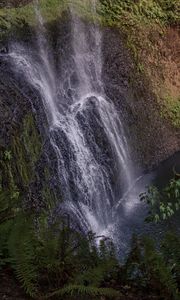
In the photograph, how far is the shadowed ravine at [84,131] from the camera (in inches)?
446

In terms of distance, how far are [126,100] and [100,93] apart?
954 mm

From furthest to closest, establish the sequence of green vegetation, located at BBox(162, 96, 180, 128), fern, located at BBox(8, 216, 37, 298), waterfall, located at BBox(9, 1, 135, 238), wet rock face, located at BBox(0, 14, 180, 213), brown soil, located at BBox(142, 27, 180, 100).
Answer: brown soil, located at BBox(142, 27, 180, 100) < green vegetation, located at BBox(162, 96, 180, 128) < waterfall, located at BBox(9, 1, 135, 238) < wet rock face, located at BBox(0, 14, 180, 213) < fern, located at BBox(8, 216, 37, 298)

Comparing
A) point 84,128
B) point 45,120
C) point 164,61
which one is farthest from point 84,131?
point 164,61

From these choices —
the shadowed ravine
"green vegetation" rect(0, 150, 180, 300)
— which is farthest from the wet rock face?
"green vegetation" rect(0, 150, 180, 300)

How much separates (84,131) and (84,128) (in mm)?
78

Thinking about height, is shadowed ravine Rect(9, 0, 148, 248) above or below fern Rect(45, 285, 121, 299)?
above

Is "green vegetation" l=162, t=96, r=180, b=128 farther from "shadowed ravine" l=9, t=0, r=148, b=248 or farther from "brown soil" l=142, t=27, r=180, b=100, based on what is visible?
"shadowed ravine" l=9, t=0, r=148, b=248

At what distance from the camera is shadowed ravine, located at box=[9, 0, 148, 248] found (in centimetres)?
1133

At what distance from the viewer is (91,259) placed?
4.54m

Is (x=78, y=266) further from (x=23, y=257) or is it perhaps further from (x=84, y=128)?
(x=84, y=128)

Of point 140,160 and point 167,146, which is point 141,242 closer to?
point 140,160

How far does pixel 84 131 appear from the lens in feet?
40.7

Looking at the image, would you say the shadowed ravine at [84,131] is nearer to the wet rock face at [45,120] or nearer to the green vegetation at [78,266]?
the wet rock face at [45,120]

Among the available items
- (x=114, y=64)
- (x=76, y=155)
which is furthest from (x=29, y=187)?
(x=114, y=64)
